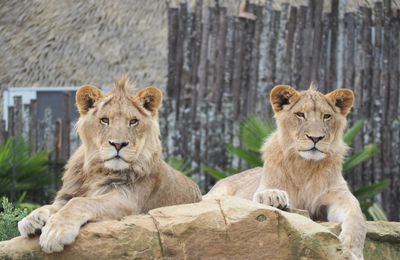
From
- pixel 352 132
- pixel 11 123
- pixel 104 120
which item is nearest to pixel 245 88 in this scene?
pixel 352 132

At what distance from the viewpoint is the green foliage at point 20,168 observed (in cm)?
970

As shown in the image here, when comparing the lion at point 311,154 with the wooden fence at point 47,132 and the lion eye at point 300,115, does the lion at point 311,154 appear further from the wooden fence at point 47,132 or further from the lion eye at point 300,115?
the wooden fence at point 47,132

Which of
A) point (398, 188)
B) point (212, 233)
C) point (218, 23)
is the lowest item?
point (398, 188)

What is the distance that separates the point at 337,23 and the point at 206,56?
51.4 inches

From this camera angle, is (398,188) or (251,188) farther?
(398,188)

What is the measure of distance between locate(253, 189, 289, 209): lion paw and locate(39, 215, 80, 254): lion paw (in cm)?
138

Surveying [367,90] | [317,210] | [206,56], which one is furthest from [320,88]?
[317,210]

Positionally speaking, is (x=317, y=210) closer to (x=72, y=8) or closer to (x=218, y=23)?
(x=218, y=23)

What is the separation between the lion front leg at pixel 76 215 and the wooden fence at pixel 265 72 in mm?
4590

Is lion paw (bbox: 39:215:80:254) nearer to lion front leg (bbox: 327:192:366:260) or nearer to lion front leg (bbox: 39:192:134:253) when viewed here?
lion front leg (bbox: 39:192:134:253)

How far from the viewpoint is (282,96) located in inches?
264

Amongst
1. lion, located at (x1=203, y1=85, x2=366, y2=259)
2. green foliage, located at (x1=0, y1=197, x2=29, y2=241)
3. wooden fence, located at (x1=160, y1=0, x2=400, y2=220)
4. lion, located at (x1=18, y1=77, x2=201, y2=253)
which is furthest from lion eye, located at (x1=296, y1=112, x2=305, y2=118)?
wooden fence, located at (x1=160, y1=0, x2=400, y2=220)

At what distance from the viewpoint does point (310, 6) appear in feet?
33.8

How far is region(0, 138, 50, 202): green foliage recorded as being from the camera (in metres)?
9.70
